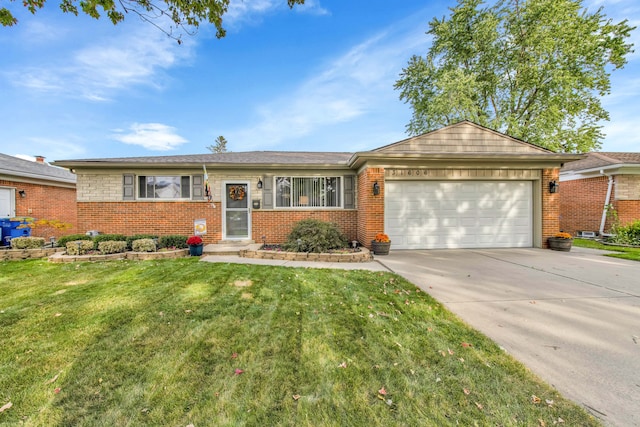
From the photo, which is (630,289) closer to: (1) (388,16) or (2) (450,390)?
(2) (450,390)

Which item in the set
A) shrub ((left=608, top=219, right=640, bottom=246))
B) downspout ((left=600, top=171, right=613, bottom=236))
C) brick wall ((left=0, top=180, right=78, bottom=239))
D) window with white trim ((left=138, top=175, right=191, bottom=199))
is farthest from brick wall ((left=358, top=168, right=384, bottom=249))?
brick wall ((left=0, top=180, right=78, bottom=239))

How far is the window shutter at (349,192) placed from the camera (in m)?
8.74

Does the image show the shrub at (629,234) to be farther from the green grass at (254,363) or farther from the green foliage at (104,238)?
the green foliage at (104,238)

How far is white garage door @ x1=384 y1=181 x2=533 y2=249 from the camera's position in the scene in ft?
26.0

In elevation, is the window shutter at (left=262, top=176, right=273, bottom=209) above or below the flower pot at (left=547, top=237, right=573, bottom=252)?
above

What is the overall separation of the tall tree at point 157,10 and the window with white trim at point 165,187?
4.75 metres

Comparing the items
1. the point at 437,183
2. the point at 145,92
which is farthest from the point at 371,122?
the point at 145,92

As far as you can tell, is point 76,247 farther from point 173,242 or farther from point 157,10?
point 157,10

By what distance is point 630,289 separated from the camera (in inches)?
159

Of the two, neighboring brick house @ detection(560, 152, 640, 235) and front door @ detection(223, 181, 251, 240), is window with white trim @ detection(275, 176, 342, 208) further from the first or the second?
neighboring brick house @ detection(560, 152, 640, 235)

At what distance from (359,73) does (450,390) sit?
41.0 ft

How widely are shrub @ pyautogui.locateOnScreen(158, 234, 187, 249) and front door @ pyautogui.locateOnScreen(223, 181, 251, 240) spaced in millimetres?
1400

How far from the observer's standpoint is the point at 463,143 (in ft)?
26.1

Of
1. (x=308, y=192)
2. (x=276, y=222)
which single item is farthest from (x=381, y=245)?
(x=276, y=222)
